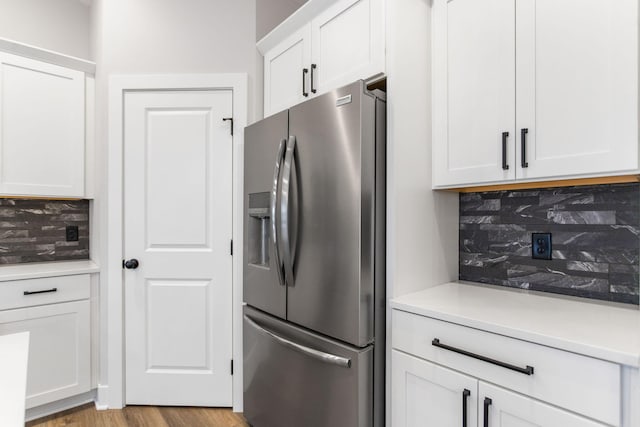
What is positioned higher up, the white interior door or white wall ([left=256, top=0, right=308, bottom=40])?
white wall ([left=256, top=0, right=308, bottom=40])

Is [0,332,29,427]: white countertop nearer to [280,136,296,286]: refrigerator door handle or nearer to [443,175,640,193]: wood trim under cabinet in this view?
[280,136,296,286]: refrigerator door handle

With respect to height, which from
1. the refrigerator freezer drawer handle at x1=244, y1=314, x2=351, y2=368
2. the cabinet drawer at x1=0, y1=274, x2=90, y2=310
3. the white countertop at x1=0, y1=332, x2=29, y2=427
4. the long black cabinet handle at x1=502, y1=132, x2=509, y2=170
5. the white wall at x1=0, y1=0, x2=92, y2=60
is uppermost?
the white wall at x1=0, y1=0, x2=92, y2=60

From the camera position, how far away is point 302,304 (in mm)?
1607

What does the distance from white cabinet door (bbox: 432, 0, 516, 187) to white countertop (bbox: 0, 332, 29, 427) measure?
152cm

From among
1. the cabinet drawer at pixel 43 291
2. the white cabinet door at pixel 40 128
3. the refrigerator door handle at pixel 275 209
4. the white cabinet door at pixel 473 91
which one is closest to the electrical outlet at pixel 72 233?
the white cabinet door at pixel 40 128

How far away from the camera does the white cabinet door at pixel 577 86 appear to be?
3.63 feet

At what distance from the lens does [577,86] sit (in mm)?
1205

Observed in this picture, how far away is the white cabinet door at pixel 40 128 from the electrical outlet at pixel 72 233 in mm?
361

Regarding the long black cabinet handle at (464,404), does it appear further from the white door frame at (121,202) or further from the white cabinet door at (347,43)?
the white door frame at (121,202)

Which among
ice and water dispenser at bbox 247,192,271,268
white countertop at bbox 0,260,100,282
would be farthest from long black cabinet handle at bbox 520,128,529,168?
white countertop at bbox 0,260,100,282

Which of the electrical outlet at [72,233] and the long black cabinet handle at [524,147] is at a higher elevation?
the long black cabinet handle at [524,147]

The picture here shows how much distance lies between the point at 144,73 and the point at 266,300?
64.6 inches

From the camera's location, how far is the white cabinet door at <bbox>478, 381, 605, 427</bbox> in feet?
3.20

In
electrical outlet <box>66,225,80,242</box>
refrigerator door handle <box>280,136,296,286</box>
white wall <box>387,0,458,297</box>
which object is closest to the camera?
white wall <box>387,0,458,297</box>
